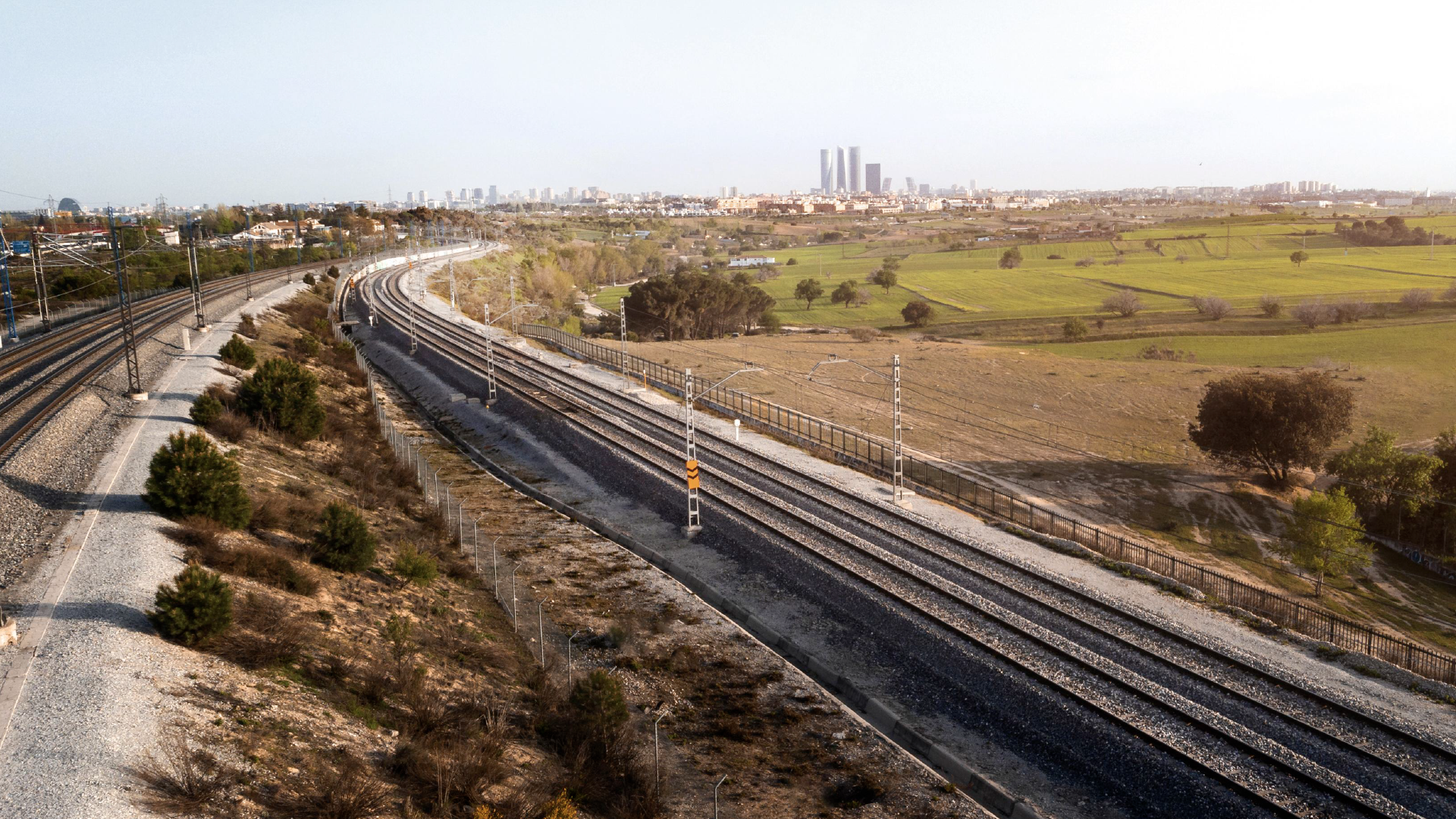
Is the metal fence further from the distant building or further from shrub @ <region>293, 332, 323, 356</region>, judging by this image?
the distant building

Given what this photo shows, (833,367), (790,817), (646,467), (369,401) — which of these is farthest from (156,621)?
(833,367)

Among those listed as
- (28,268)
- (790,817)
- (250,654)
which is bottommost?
(790,817)

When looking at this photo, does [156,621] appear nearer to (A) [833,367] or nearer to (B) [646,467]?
(B) [646,467]

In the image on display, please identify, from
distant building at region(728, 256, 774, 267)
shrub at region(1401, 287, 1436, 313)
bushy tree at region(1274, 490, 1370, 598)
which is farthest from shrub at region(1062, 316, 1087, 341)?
distant building at region(728, 256, 774, 267)

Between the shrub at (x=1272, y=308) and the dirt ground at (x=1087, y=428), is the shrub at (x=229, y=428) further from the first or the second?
the shrub at (x=1272, y=308)

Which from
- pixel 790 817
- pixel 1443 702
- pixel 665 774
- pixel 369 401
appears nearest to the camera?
Result: pixel 790 817

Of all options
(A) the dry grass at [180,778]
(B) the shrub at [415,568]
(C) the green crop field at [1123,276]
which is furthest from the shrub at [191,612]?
(C) the green crop field at [1123,276]
